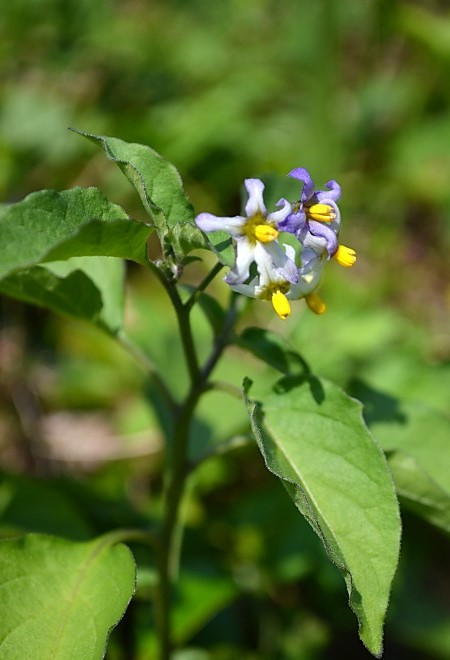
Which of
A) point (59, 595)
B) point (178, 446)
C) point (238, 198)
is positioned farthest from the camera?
point (238, 198)

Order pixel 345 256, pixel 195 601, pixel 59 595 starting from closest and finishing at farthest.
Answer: pixel 345 256, pixel 59 595, pixel 195 601

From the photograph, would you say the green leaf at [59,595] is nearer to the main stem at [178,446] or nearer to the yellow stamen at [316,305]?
the main stem at [178,446]

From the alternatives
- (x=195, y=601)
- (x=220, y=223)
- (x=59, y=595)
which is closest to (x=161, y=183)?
(x=220, y=223)

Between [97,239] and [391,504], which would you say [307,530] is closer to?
[391,504]

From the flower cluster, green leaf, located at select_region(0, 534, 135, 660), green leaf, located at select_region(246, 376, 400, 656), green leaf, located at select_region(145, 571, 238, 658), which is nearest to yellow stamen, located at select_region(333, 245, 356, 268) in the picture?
the flower cluster

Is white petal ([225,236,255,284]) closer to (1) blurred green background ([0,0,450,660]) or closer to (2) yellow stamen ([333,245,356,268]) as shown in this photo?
(2) yellow stamen ([333,245,356,268])

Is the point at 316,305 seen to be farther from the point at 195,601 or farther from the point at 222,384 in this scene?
the point at 195,601
